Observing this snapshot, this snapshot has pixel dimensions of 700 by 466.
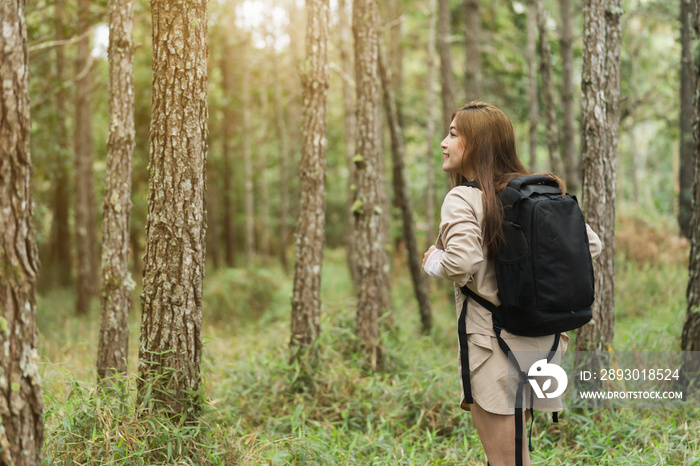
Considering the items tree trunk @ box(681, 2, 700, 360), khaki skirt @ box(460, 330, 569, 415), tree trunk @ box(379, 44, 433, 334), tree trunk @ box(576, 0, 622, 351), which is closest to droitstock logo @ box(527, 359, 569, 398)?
khaki skirt @ box(460, 330, 569, 415)

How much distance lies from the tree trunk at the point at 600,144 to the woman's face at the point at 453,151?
2.88m

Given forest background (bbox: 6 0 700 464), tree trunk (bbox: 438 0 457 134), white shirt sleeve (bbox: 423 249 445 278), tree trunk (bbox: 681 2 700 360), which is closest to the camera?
white shirt sleeve (bbox: 423 249 445 278)

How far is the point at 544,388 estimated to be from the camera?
3016 millimetres

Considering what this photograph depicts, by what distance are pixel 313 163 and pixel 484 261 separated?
383 centimetres

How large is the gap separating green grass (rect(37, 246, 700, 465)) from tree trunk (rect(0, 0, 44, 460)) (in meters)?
1.04

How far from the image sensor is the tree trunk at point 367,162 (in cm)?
717

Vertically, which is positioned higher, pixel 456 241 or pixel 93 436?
pixel 456 241

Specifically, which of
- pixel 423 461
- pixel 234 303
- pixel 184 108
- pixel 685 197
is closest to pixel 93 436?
pixel 184 108

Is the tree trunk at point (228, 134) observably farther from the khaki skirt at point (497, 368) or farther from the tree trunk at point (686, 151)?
the khaki skirt at point (497, 368)

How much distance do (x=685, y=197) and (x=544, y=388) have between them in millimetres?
11740

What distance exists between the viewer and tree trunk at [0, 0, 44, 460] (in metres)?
2.44

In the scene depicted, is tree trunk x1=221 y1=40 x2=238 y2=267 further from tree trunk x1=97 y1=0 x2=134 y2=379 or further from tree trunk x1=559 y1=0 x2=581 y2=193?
tree trunk x1=97 y1=0 x2=134 y2=379

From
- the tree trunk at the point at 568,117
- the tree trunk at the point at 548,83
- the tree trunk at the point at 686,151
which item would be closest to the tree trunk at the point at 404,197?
the tree trunk at the point at 548,83

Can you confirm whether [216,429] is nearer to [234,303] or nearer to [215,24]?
[234,303]
